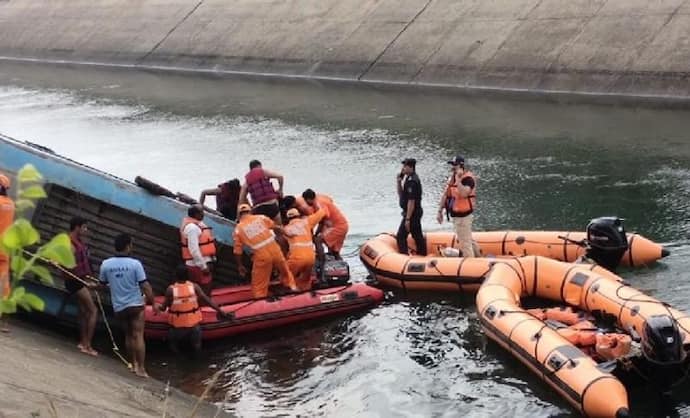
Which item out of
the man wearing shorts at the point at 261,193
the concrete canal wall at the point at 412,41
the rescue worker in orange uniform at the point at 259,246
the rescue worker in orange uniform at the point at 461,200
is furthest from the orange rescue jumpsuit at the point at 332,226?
the concrete canal wall at the point at 412,41

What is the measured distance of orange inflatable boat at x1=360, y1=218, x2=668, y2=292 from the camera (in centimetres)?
1209

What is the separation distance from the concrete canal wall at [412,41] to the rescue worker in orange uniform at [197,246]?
1864cm

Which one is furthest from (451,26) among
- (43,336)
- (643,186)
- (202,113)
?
(43,336)

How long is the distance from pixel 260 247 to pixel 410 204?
8.25ft

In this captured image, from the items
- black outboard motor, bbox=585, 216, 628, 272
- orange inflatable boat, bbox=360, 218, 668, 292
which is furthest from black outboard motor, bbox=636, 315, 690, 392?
black outboard motor, bbox=585, 216, 628, 272

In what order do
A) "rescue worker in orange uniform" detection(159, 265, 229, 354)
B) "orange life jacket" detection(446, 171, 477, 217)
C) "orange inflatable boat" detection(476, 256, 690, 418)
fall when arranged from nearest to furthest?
"orange inflatable boat" detection(476, 256, 690, 418) → "rescue worker in orange uniform" detection(159, 265, 229, 354) → "orange life jacket" detection(446, 171, 477, 217)

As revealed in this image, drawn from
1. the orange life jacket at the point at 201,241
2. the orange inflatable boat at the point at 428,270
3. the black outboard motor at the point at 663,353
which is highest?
the orange life jacket at the point at 201,241

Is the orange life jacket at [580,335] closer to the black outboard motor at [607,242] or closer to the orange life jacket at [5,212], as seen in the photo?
the black outboard motor at [607,242]

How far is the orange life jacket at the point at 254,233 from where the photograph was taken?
1110 centimetres

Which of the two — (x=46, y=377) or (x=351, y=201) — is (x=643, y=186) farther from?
(x=46, y=377)

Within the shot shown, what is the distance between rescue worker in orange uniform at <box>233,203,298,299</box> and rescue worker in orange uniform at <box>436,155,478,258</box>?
8.11 ft

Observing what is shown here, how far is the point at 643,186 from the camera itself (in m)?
17.5

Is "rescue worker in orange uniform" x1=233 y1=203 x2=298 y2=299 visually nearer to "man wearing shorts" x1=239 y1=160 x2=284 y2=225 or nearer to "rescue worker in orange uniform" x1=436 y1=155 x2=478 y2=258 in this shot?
"man wearing shorts" x1=239 y1=160 x2=284 y2=225

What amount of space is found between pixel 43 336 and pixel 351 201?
882 centimetres
